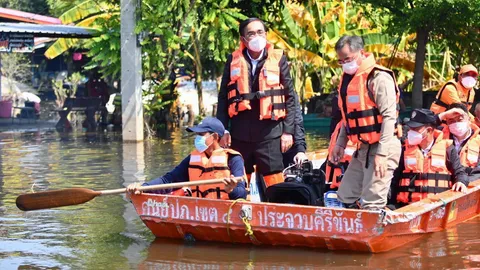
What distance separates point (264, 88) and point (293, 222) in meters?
1.38

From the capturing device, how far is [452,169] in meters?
8.93

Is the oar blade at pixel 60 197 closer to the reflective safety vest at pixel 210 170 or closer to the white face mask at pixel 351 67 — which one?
the reflective safety vest at pixel 210 170

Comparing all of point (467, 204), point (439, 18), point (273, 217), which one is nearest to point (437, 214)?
point (467, 204)

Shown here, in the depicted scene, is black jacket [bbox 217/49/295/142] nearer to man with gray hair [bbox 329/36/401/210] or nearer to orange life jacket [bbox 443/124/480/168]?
man with gray hair [bbox 329/36/401/210]

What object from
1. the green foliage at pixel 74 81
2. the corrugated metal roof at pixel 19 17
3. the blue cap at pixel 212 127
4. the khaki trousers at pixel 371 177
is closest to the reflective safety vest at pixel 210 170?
the blue cap at pixel 212 127

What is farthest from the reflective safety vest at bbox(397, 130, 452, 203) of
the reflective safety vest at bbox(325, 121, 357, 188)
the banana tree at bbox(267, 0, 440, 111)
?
the banana tree at bbox(267, 0, 440, 111)

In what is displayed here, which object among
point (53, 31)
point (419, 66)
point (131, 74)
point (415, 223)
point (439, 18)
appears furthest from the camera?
point (419, 66)

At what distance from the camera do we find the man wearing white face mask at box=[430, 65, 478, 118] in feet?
35.4

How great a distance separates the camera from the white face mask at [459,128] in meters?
9.59

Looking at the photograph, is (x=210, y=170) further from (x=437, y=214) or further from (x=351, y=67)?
(x=437, y=214)

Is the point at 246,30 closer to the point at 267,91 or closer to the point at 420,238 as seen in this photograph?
the point at 267,91

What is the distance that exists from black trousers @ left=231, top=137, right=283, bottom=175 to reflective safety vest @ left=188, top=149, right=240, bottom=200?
36 cm

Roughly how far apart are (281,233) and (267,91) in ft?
4.50

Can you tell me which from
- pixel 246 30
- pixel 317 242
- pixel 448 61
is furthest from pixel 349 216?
pixel 448 61
